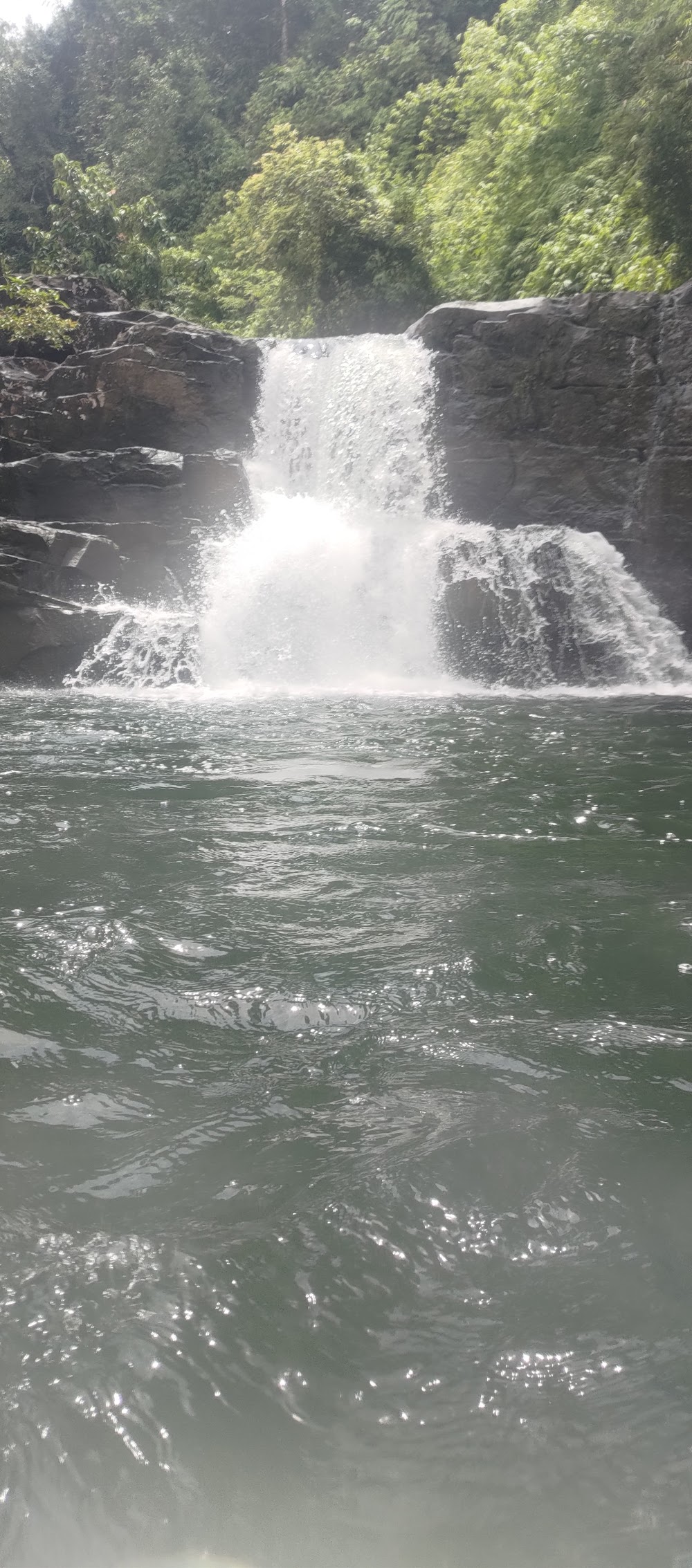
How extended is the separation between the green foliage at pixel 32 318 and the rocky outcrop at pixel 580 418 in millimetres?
5575

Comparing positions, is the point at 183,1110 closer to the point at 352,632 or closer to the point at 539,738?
the point at 539,738

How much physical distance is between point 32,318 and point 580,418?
7.76 metres

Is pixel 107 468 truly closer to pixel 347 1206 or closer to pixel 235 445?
pixel 235 445

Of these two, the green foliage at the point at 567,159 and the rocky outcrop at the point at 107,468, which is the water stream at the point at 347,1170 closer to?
the rocky outcrop at the point at 107,468

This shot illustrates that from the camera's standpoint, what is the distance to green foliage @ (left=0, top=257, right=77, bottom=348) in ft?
42.5

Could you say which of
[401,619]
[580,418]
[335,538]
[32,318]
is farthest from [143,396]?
[580,418]

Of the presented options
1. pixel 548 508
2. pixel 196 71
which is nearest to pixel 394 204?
pixel 548 508

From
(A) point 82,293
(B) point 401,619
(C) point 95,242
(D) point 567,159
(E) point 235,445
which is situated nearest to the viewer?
(B) point 401,619

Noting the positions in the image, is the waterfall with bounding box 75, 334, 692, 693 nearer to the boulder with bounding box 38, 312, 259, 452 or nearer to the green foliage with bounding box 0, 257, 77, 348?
the boulder with bounding box 38, 312, 259, 452

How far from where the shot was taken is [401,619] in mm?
12438

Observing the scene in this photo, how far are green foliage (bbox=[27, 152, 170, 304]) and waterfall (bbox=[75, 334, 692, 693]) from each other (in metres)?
11.2

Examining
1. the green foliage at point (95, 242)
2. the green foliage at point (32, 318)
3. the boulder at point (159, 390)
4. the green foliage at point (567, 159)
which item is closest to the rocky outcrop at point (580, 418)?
the green foliage at point (567, 159)

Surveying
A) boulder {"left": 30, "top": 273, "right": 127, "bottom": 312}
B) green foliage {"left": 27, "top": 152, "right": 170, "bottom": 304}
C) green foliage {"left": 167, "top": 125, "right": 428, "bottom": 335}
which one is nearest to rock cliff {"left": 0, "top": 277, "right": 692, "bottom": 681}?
boulder {"left": 30, "top": 273, "right": 127, "bottom": 312}

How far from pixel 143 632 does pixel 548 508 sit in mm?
6243
